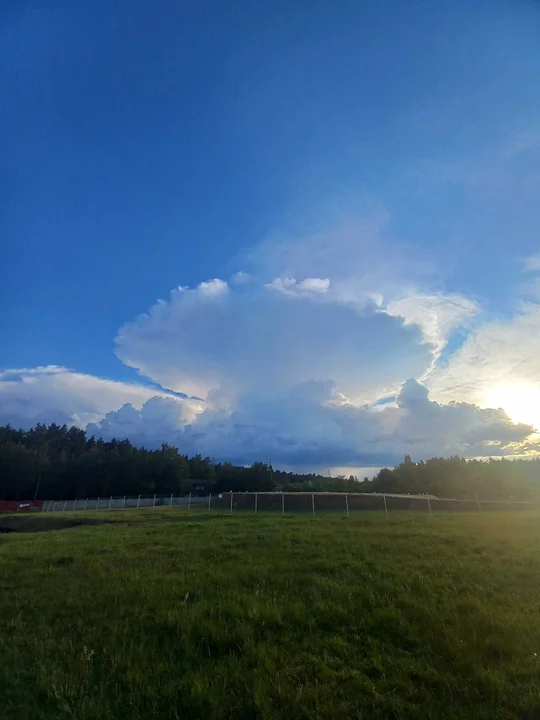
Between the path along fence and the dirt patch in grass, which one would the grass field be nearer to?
the dirt patch in grass

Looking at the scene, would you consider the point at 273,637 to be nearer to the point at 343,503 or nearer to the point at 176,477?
the point at 343,503

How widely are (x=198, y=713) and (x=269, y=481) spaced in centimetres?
7222

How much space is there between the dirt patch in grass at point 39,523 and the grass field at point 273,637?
1838 centimetres

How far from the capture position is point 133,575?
10227 mm

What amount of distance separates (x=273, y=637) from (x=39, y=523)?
30.5 m

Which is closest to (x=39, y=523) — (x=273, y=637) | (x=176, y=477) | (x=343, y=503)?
(x=343, y=503)

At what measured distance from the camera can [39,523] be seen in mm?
30984

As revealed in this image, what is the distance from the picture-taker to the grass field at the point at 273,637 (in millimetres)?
4820

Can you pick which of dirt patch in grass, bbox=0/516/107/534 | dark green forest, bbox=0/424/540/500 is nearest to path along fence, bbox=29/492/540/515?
dirt patch in grass, bbox=0/516/107/534

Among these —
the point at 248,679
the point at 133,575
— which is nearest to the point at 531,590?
the point at 248,679

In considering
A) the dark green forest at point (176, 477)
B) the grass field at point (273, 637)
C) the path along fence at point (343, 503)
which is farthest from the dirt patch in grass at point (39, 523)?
the dark green forest at point (176, 477)

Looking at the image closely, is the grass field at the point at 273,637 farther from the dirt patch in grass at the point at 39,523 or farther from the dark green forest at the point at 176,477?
the dark green forest at the point at 176,477

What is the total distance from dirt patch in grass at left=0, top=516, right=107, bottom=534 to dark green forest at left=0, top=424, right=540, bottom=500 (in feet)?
135

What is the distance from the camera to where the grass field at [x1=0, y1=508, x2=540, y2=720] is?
4.82 metres
